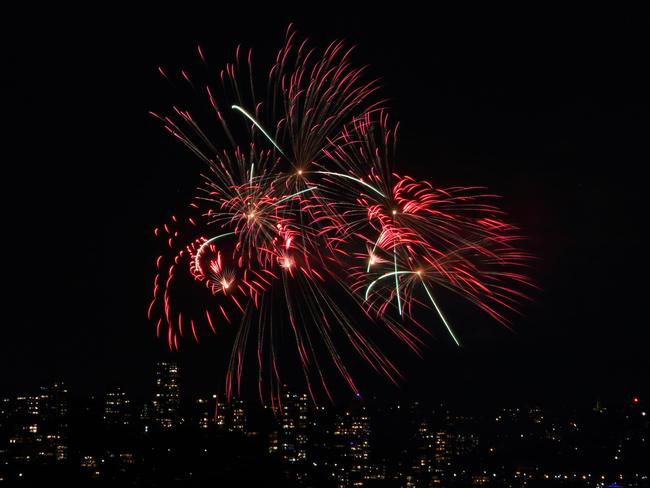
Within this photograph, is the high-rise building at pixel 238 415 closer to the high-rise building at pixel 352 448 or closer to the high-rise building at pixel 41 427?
the high-rise building at pixel 352 448

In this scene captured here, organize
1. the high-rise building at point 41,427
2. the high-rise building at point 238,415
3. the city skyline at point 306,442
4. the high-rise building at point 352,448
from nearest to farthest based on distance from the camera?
1. the city skyline at point 306,442
2. the high-rise building at point 41,427
3. the high-rise building at point 352,448
4. the high-rise building at point 238,415

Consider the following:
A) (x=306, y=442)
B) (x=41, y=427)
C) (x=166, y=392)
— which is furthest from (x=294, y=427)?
(x=41, y=427)

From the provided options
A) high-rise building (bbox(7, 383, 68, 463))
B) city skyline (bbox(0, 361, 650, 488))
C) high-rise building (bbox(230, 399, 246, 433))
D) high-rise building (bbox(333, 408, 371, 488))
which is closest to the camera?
city skyline (bbox(0, 361, 650, 488))

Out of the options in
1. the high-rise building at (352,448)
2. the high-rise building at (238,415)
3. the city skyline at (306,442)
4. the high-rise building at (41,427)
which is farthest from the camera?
the high-rise building at (238,415)

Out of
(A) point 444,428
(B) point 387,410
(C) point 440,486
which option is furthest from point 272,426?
(A) point 444,428

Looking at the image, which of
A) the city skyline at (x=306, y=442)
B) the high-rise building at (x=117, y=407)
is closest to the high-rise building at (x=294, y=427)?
the city skyline at (x=306, y=442)

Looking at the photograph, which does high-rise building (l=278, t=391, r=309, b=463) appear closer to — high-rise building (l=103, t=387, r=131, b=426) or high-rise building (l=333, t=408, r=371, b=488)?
high-rise building (l=333, t=408, r=371, b=488)

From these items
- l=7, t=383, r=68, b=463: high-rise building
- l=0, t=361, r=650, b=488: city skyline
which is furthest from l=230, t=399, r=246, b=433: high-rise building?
l=7, t=383, r=68, b=463: high-rise building

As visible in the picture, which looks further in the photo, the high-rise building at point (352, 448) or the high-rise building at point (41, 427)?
the high-rise building at point (352, 448)
